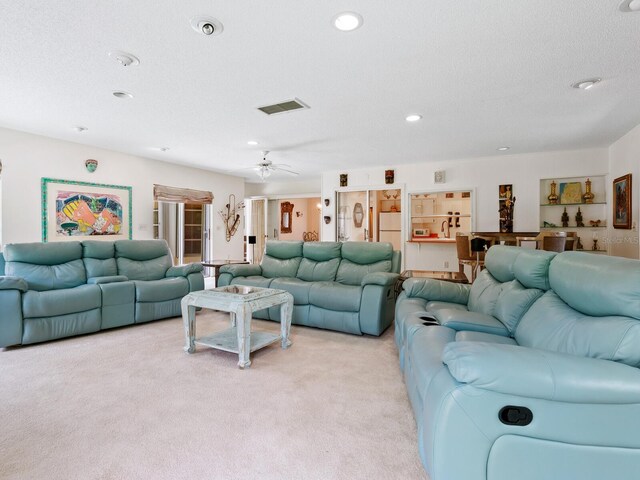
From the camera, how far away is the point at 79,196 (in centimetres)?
505

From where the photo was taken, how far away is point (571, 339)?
1452mm

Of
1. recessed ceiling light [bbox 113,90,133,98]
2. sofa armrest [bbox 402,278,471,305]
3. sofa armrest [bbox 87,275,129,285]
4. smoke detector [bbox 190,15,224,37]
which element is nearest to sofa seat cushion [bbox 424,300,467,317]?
sofa armrest [bbox 402,278,471,305]

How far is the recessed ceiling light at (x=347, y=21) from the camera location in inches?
78.7

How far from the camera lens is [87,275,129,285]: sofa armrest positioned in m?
3.88

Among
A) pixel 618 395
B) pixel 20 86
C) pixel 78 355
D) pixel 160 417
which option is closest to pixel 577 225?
pixel 618 395

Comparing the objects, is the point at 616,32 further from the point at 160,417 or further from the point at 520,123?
the point at 160,417

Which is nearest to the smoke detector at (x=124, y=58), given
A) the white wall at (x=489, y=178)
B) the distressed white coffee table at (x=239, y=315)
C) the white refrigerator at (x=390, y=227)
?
the distressed white coffee table at (x=239, y=315)

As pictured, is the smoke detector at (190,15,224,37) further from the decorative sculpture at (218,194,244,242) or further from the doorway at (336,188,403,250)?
the decorative sculpture at (218,194,244,242)

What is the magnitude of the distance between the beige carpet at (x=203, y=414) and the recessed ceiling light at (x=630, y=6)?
8.73ft

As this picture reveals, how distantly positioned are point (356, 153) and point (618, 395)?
4.99 metres

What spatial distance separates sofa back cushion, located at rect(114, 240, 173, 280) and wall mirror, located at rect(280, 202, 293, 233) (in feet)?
16.2

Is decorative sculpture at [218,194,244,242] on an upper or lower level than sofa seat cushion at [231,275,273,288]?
upper

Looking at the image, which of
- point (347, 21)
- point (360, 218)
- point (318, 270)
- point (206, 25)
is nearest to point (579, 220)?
point (360, 218)

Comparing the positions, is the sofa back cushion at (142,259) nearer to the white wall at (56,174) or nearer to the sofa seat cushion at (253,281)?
the sofa seat cushion at (253,281)
